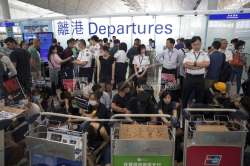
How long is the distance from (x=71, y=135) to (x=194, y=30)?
7286mm

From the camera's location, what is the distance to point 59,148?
275cm

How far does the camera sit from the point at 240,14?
25.8 feet

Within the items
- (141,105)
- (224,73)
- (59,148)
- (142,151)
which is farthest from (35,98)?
(224,73)

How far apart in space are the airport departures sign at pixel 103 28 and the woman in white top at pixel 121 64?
2.28 meters

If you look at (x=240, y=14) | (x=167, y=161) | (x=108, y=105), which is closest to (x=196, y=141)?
(x=167, y=161)

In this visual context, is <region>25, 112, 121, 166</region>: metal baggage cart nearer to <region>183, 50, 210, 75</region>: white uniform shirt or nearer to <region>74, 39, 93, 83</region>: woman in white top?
<region>183, 50, 210, 75</region>: white uniform shirt

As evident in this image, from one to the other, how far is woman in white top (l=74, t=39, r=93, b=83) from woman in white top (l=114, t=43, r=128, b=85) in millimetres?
686

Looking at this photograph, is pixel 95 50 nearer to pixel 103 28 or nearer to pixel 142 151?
pixel 103 28

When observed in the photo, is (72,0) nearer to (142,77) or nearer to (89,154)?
(142,77)

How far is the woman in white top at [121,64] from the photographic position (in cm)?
696

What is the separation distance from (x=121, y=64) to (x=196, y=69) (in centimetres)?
249

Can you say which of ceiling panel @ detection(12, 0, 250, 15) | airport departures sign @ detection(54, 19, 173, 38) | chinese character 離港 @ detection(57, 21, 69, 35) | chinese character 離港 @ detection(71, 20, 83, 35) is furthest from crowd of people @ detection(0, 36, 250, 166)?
ceiling panel @ detection(12, 0, 250, 15)

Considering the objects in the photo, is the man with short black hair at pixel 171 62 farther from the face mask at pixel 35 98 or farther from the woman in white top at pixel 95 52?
the face mask at pixel 35 98

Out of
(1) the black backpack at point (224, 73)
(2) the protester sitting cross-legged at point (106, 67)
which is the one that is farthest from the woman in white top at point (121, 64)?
(1) the black backpack at point (224, 73)
